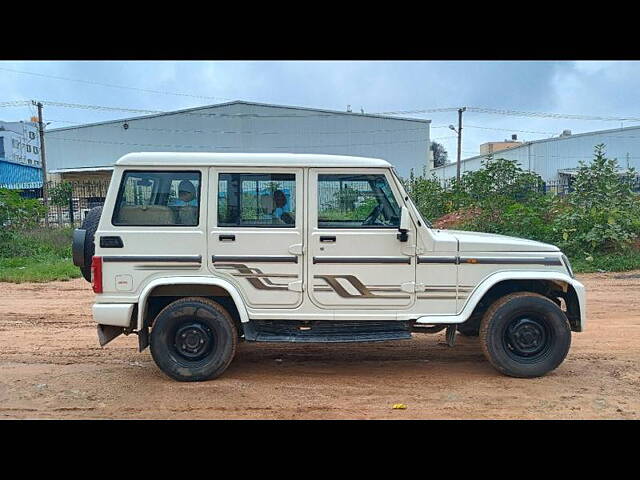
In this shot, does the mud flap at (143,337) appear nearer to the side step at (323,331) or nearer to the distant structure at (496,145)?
the side step at (323,331)

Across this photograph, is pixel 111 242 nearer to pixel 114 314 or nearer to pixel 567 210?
pixel 114 314

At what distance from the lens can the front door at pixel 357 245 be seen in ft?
16.7

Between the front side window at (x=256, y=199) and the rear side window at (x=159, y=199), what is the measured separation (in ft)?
0.90

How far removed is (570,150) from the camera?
1410 inches

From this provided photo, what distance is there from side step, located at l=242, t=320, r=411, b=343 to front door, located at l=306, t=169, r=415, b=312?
0.20 meters

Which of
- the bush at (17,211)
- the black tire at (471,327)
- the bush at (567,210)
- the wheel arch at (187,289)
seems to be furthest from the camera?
the bush at (17,211)

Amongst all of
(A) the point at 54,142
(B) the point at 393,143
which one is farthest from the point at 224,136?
(A) the point at 54,142

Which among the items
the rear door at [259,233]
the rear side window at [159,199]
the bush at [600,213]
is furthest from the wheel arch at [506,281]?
the bush at [600,213]

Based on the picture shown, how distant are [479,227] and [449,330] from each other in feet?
29.9

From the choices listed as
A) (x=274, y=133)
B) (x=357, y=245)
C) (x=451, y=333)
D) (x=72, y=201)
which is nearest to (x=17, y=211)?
(x=72, y=201)

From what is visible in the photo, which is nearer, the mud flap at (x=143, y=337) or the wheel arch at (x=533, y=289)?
the wheel arch at (x=533, y=289)

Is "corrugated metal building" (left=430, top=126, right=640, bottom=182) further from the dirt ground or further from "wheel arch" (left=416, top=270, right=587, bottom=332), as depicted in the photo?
"wheel arch" (left=416, top=270, right=587, bottom=332)

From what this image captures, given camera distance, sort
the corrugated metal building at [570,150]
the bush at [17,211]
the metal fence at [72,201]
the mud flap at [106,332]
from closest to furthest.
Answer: the mud flap at [106,332]
the bush at [17,211]
the metal fence at [72,201]
the corrugated metal building at [570,150]

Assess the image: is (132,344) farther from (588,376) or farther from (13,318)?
(588,376)
